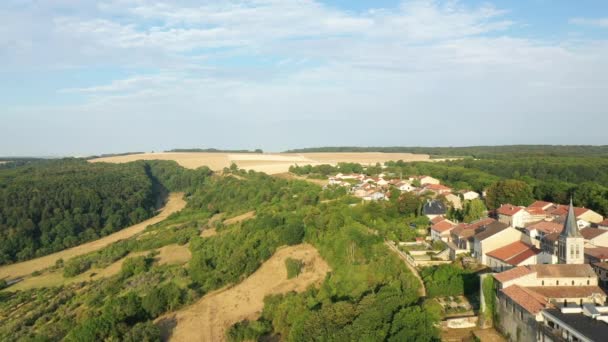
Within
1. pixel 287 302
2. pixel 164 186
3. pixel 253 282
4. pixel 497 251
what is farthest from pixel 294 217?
pixel 164 186

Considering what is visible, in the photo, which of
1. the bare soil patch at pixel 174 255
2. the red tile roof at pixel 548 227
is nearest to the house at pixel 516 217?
the red tile roof at pixel 548 227

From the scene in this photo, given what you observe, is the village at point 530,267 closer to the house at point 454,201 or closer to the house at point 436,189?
the house at point 454,201

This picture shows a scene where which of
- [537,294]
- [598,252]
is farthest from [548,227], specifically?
[537,294]

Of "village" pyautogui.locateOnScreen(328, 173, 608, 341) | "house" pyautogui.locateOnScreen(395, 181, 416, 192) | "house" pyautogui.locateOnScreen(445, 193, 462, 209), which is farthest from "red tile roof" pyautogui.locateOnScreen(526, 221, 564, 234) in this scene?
"house" pyautogui.locateOnScreen(395, 181, 416, 192)

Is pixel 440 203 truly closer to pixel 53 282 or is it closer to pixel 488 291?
pixel 488 291

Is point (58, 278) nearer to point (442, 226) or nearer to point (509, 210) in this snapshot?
point (442, 226)

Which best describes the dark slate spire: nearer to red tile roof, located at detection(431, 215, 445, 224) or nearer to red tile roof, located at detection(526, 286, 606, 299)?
red tile roof, located at detection(526, 286, 606, 299)
